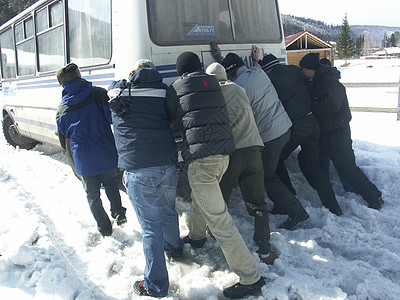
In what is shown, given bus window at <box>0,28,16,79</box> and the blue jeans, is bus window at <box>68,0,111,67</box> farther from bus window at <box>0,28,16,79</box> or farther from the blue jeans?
bus window at <box>0,28,16,79</box>

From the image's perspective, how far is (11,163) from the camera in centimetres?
710

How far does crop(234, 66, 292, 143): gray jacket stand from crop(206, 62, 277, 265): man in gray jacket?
455mm

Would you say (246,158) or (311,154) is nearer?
(246,158)

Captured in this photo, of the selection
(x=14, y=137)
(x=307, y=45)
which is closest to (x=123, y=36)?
(x=14, y=137)

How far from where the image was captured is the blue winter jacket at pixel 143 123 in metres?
2.83

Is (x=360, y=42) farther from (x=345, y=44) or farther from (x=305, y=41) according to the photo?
(x=305, y=41)

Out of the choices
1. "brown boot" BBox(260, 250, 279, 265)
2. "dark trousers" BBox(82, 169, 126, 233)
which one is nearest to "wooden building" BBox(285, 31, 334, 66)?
"dark trousers" BBox(82, 169, 126, 233)

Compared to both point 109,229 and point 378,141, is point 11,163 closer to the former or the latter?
point 109,229

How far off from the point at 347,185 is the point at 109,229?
307cm

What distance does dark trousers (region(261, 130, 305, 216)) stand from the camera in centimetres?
380

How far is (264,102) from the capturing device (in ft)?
12.1

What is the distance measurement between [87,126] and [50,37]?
9.31 feet

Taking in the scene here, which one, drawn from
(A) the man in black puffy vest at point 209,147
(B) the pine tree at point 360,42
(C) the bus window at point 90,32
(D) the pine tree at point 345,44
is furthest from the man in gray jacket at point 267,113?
(B) the pine tree at point 360,42

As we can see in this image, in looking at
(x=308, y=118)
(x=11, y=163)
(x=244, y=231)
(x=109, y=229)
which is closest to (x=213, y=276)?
(x=244, y=231)
